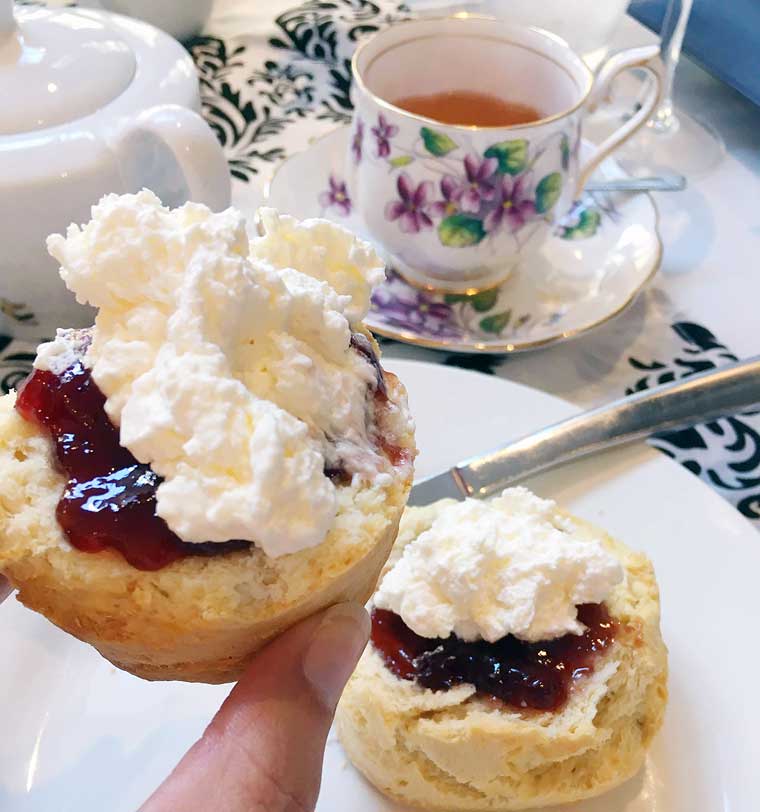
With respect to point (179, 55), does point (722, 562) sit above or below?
below

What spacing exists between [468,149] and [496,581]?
2.66ft

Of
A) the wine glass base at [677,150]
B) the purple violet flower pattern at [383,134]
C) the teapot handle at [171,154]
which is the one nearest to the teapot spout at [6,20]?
the teapot handle at [171,154]

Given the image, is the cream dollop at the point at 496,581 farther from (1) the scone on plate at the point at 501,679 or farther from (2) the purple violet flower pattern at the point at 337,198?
(2) the purple violet flower pattern at the point at 337,198

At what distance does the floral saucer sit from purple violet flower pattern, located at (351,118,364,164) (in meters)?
0.23

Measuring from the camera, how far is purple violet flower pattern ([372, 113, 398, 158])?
5.09 ft

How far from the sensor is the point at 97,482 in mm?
748

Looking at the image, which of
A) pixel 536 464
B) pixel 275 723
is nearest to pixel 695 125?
pixel 536 464

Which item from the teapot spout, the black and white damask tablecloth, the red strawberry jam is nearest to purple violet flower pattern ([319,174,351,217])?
the black and white damask tablecloth

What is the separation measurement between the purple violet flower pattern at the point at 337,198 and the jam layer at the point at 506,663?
1.10 meters

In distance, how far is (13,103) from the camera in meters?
1.46

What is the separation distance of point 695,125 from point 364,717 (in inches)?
74.9

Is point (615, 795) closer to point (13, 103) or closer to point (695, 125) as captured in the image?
point (13, 103)

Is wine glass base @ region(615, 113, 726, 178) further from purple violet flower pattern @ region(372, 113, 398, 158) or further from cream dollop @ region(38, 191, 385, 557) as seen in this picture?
cream dollop @ region(38, 191, 385, 557)

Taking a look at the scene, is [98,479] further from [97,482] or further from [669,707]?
[669,707]
